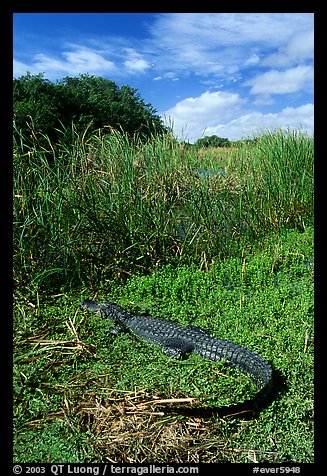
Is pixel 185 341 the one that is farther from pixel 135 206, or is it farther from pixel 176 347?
pixel 135 206

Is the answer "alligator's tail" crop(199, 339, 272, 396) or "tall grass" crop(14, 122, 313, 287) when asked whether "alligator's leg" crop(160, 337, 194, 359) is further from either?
"tall grass" crop(14, 122, 313, 287)

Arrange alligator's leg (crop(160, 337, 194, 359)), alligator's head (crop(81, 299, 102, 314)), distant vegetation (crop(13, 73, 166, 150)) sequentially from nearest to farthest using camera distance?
alligator's leg (crop(160, 337, 194, 359))
alligator's head (crop(81, 299, 102, 314))
distant vegetation (crop(13, 73, 166, 150))

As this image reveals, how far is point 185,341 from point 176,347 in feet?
0.22

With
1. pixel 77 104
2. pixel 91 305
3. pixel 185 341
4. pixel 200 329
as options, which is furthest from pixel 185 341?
pixel 77 104

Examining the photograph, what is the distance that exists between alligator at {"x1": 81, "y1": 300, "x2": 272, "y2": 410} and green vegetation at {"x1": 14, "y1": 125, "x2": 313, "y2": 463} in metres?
0.06

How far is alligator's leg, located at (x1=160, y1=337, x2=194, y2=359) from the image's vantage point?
279cm

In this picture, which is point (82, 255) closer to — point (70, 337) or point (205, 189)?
point (70, 337)

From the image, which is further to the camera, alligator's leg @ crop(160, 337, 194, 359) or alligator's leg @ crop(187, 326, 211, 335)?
alligator's leg @ crop(187, 326, 211, 335)

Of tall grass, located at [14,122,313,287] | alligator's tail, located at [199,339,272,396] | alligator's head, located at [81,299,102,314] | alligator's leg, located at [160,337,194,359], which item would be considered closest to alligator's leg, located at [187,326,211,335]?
alligator's leg, located at [160,337,194,359]

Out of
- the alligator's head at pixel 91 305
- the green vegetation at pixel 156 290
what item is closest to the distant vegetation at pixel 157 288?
the green vegetation at pixel 156 290

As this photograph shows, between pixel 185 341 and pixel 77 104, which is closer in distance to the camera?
pixel 185 341

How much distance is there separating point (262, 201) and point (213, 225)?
87cm

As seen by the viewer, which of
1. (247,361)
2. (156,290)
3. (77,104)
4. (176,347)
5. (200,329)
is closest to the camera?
(247,361)

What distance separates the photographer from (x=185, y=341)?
9.29ft
